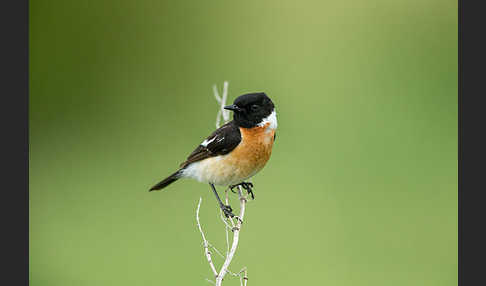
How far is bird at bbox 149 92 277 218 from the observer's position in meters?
4.04

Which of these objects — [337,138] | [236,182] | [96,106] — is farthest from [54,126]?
[236,182]

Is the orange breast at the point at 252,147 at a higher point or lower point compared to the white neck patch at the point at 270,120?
lower

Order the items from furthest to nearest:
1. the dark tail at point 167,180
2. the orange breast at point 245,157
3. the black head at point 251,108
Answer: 1. the dark tail at point 167,180
2. the orange breast at point 245,157
3. the black head at point 251,108

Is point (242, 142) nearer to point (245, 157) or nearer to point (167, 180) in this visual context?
point (245, 157)

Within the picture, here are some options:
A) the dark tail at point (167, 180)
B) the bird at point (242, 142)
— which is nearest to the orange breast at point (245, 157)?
the bird at point (242, 142)

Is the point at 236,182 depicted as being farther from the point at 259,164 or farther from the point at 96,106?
the point at 96,106

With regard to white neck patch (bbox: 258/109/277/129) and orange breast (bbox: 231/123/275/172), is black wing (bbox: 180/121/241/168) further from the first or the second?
white neck patch (bbox: 258/109/277/129)

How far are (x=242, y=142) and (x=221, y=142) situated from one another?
18 centimetres

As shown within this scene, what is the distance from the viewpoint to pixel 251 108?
403 centimetres

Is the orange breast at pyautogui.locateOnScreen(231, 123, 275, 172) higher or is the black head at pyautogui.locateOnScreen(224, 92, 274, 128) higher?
the black head at pyautogui.locateOnScreen(224, 92, 274, 128)

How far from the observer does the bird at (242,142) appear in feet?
13.2

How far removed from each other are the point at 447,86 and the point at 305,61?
1970 millimetres

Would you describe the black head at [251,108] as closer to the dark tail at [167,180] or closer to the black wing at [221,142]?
the black wing at [221,142]

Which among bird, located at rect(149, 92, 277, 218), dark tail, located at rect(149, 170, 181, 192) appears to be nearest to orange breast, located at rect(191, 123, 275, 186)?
bird, located at rect(149, 92, 277, 218)
